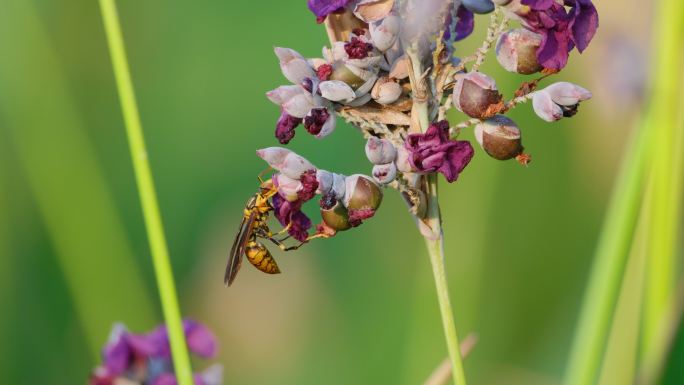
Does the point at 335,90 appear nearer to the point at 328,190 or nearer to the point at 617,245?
the point at 328,190

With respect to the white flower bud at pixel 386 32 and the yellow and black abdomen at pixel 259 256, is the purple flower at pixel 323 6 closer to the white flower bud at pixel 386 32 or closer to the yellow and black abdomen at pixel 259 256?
the white flower bud at pixel 386 32

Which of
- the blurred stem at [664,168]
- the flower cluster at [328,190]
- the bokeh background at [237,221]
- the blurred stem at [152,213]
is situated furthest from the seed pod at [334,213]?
the bokeh background at [237,221]

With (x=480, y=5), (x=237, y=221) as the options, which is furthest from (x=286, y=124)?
(x=237, y=221)

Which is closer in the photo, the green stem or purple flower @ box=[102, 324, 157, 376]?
the green stem

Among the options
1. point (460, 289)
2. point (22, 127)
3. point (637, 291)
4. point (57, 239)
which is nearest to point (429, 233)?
point (637, 291)

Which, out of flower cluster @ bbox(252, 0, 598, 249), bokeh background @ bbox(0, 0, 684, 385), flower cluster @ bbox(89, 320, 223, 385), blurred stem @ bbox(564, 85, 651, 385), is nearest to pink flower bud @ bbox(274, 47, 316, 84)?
flower cluster @ bbox(252, 0, 598, 249)

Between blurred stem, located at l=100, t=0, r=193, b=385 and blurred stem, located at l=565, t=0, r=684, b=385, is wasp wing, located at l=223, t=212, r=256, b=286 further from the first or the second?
blurred stem, located at l=565, t=0, r=684, b=385

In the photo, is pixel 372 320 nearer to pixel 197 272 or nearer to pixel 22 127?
pixel 197 272
